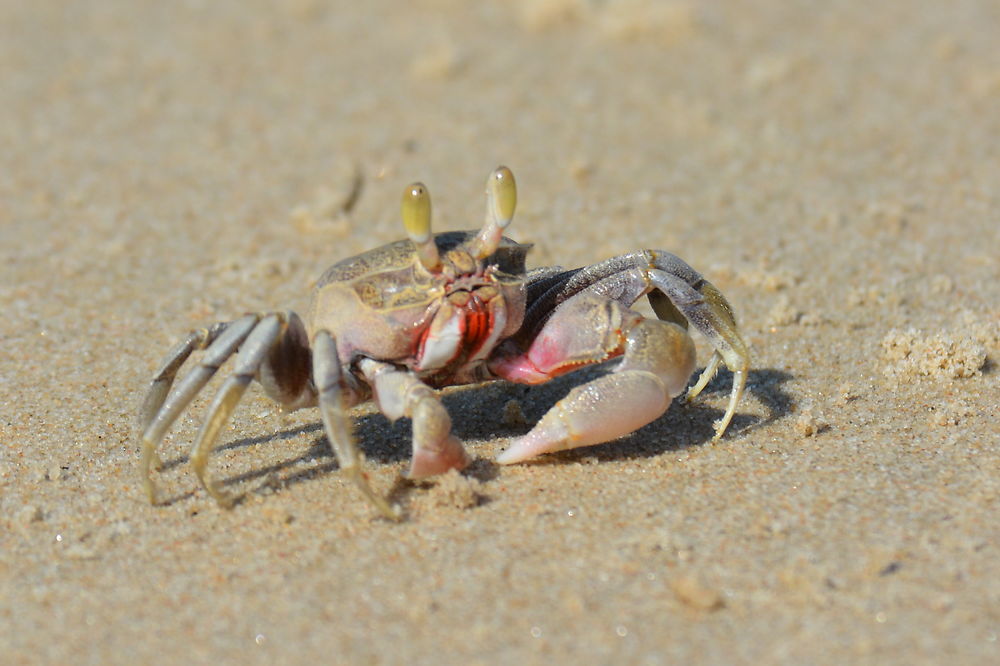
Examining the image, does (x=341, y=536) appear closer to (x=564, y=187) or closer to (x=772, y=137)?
(x=564, y=187)

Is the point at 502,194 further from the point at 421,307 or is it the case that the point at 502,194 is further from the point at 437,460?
the point at 437,460

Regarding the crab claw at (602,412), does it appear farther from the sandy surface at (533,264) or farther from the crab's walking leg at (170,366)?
the crab's walking leg at (170,366)

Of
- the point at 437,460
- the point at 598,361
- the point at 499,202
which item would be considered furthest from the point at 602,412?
the point at 499,202

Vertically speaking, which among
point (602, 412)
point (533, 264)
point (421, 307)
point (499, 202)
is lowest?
point (533, 264)

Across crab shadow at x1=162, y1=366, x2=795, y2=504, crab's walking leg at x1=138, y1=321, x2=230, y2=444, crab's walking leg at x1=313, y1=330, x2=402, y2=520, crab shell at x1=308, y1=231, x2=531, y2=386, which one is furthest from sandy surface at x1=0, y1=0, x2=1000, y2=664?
crab shell at x1=308, y1=231, x2=531, y2=386

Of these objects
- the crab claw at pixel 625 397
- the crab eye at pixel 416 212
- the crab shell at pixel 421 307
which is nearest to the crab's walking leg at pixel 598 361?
the crab claw at pixel 625 397

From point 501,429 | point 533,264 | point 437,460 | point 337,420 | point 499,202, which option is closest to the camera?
point 337,420
